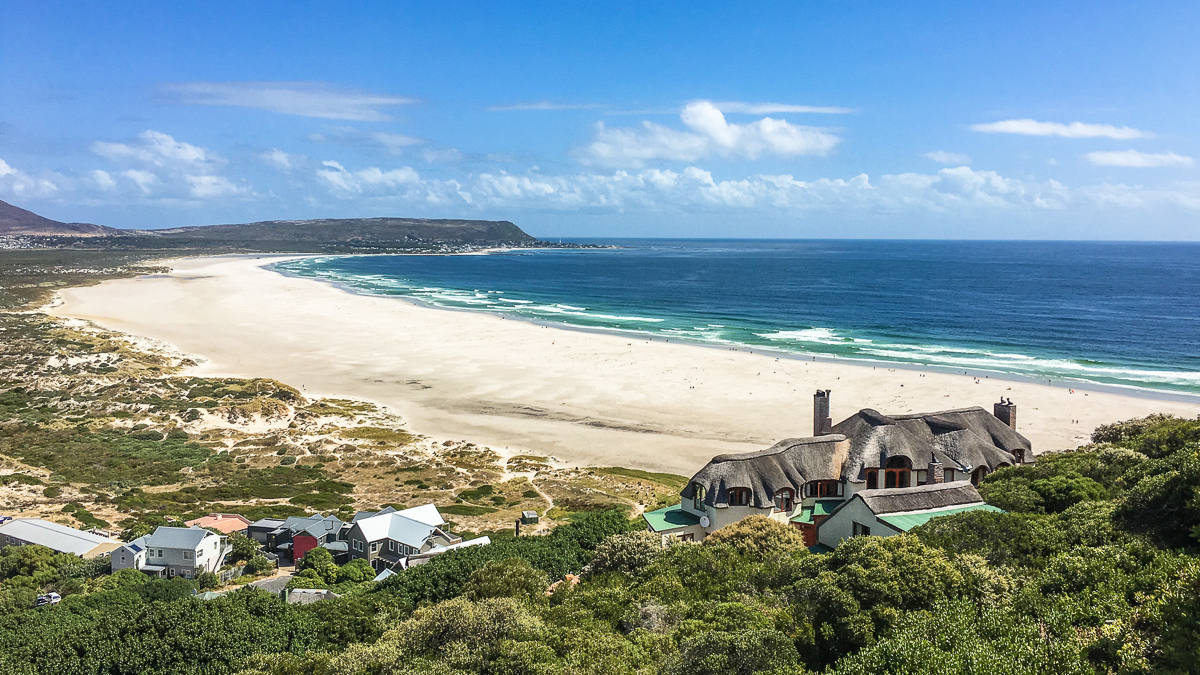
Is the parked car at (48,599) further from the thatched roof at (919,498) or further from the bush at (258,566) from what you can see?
the thatched roof at (919,498)

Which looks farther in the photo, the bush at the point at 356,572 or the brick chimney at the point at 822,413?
the brick chimney at the point at 822,413

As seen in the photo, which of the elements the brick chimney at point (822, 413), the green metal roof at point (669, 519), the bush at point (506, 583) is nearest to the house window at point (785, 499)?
the green metal roof at point (669, 519)

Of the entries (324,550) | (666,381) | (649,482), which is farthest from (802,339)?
(324,550)

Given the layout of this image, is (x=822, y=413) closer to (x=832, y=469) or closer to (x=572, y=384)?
(x=832, y=469)

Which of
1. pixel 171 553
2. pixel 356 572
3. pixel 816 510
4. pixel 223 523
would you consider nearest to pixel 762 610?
pixel 816 510

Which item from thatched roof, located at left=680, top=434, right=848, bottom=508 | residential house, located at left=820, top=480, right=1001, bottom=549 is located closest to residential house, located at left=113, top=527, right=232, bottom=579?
thatched roof, located at left=680, top=434, right=848, bottom=508
